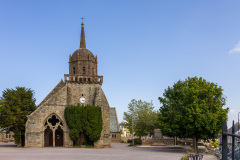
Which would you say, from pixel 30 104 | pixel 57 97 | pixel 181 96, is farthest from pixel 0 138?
pixel 181 96

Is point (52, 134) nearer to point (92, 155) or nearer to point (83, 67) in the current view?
point (83, 67)

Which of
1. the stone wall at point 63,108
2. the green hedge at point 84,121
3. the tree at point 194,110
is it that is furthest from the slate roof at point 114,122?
the tree at point 194,110

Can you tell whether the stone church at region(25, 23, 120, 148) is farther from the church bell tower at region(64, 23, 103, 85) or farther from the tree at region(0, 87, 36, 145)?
the tree at region(0, 87, 36, 145)

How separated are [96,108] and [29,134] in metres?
10.7

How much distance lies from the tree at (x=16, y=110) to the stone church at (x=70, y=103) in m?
2.92

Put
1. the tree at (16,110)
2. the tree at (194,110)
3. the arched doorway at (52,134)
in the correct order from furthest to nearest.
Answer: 1. the arched doorway at (52,134)
2. the tree at (16,110)
3. the tree at (194,110)

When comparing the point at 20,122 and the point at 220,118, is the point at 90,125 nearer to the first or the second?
the point at 20,122

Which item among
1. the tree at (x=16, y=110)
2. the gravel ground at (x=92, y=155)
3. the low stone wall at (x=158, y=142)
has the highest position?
the tree at (x=16, y=110)

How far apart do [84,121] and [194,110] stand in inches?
725

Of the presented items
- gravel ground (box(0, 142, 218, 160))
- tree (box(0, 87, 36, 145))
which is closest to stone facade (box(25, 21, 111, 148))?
tree (box(0, 87, 36, 145))

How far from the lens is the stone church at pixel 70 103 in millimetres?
41469

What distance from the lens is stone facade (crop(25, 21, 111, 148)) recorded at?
41.4 metres

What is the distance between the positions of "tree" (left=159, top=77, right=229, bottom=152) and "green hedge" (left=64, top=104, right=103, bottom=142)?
Result: 39.4 ft

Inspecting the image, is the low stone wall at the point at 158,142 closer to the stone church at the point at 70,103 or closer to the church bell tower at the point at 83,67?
the stone church at the point at 70,103
